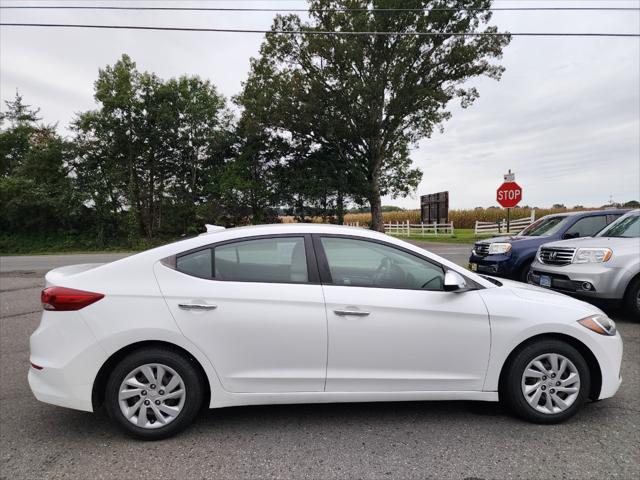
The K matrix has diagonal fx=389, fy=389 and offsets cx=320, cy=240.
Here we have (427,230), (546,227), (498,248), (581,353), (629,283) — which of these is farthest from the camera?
(427,230)

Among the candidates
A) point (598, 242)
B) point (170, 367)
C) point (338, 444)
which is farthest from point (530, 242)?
point (170, 367)

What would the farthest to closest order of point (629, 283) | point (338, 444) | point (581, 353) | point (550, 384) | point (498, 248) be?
point (498, 248) < point (629, 283) < point (581, 353) < point (550, 384) < point (338, 444)

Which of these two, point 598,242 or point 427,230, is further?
point 427,230

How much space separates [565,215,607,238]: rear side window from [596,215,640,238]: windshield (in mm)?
1517

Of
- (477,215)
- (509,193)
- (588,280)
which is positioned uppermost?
(509,193)

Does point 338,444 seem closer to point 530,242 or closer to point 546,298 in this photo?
point 546,298

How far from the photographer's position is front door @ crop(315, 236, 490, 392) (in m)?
2.81

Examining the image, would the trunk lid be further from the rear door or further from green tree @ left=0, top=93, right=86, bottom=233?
green tree @ left=0, top=93, right=86, bottom=233

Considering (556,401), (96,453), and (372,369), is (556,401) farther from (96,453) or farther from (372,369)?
(96,453)

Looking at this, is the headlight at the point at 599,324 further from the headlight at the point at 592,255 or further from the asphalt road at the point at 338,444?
the headlight at the point at 592,255

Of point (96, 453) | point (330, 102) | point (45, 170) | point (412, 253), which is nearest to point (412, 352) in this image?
point (412, 253)

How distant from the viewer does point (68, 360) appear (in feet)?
8.86

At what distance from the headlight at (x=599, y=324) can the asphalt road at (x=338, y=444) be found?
679 mm

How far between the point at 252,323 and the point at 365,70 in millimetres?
21690
